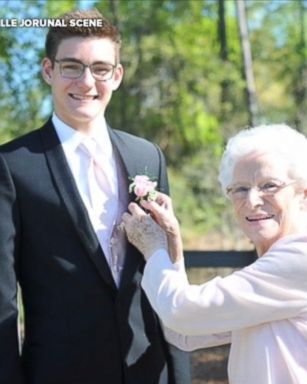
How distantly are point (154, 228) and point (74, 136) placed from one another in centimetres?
40

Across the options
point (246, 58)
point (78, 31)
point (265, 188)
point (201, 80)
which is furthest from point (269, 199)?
point (201, 80)

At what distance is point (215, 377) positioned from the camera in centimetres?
576

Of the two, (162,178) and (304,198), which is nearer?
(304,198)

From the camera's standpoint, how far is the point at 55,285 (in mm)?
2328

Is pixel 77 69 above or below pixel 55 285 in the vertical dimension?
above

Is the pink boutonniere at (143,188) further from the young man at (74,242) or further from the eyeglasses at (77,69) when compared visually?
the eyeglasses at (77,69)

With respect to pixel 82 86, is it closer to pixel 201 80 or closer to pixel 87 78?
pixel 87 78

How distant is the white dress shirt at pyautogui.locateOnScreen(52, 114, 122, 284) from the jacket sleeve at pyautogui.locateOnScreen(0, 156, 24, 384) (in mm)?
217

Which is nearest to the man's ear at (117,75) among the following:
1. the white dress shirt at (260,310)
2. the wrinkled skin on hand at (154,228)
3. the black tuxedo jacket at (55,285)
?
the black tuxedo jacket at (55,285)

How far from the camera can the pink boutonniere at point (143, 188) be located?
2361 millimetres

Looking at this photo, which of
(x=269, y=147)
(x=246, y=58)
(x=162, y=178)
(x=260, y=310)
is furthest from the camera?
(x=246, y=58)

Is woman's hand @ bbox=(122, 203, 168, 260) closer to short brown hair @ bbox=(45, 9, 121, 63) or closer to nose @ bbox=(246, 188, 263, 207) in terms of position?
nose @ bbox=(246, 188, 263, 207)

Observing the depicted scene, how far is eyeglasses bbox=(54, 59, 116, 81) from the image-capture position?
7.88 feet

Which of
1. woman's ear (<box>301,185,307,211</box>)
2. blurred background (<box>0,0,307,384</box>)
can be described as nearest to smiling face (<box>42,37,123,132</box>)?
woman's ear (<box>301,185,307,211</box>)
